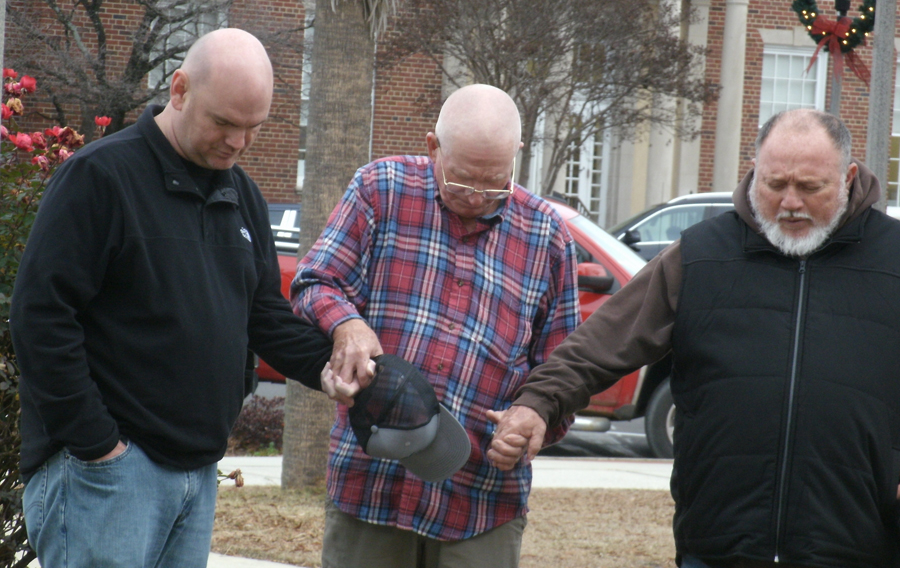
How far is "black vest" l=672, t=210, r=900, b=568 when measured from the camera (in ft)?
9.09

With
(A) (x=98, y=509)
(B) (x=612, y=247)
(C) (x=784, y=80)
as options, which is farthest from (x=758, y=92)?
(A) (x=98, y=509)

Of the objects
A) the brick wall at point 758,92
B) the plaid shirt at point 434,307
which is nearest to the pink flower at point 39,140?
the plaid shirt at point 434,307

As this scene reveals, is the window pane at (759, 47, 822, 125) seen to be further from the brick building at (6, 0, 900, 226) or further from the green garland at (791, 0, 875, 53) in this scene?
the green garland at (791, 0, 875, 53)

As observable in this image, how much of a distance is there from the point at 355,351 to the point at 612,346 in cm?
77

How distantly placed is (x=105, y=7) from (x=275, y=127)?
3870 mm

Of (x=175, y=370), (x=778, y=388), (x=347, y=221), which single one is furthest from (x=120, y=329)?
(x=778, y=388)

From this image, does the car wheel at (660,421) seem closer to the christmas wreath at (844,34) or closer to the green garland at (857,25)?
the christmas wreath at (844,34)

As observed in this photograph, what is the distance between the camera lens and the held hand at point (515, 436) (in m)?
2.93

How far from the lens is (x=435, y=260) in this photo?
3094 mm

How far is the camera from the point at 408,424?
2.87m

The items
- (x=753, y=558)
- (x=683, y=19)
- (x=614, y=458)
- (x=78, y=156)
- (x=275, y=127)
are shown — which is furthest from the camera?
(x=275, y=127)

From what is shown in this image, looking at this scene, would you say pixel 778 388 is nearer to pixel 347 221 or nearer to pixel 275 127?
pixel 347 221

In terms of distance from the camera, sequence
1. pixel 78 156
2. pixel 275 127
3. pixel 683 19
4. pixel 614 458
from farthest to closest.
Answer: pixel 275 127
pixel 683 19
pixel 614 458
pixel 78 156

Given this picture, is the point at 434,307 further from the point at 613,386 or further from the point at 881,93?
the point at 613,386
